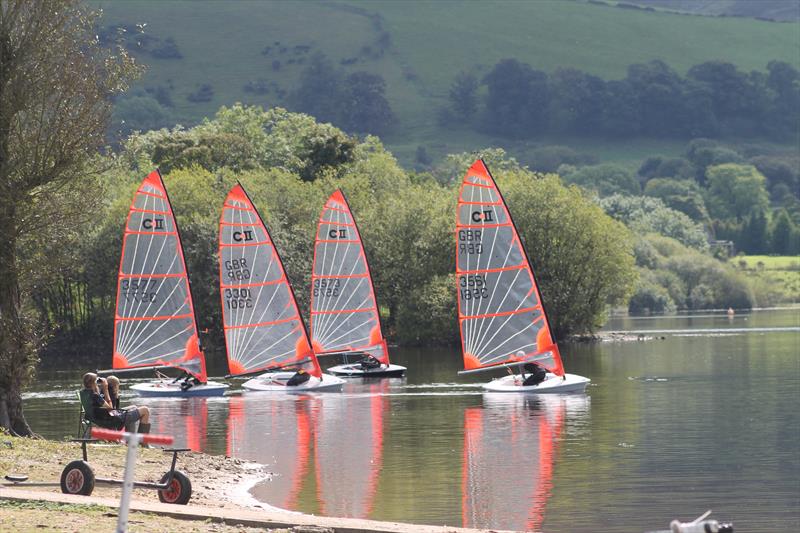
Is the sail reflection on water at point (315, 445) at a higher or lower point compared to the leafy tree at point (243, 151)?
lower

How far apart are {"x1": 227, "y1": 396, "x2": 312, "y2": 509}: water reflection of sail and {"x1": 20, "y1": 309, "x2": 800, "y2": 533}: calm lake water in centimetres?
7

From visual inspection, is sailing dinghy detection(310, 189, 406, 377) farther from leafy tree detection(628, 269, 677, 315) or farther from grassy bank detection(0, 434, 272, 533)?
leafy tree detection(628, 269, 677, 315)

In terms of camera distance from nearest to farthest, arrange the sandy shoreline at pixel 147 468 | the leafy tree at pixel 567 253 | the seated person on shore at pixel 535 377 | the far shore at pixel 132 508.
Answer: the far shore at pixel 132 508 → the sandy shoreline at pixel 147 468 → the seated person on shore at pixel 535 377 → the leafy tree at pixel 567 253

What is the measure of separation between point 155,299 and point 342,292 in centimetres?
1463

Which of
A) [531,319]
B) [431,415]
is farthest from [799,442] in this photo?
[531,319]

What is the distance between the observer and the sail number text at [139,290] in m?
62.6

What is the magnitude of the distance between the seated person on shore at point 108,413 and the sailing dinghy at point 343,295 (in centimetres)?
4260

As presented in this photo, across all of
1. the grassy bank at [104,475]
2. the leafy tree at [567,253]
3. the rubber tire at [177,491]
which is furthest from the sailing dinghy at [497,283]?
the leafy tree at [567,253]

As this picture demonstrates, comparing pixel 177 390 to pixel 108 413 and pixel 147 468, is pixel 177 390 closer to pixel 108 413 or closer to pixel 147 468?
pixel 147 468

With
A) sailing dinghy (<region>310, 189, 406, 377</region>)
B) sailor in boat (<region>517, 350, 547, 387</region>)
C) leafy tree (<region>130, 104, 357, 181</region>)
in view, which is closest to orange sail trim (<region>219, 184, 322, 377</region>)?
sailing dinghy (<region>310, 189, 406, 377</region>)

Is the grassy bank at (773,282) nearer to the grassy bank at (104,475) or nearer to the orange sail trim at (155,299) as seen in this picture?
the orange sail trim at (155,299)

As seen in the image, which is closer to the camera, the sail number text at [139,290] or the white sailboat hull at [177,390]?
the white sailboat hull at [177,390]

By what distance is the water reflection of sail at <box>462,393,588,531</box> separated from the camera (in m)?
29.9

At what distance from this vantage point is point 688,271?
551ft
